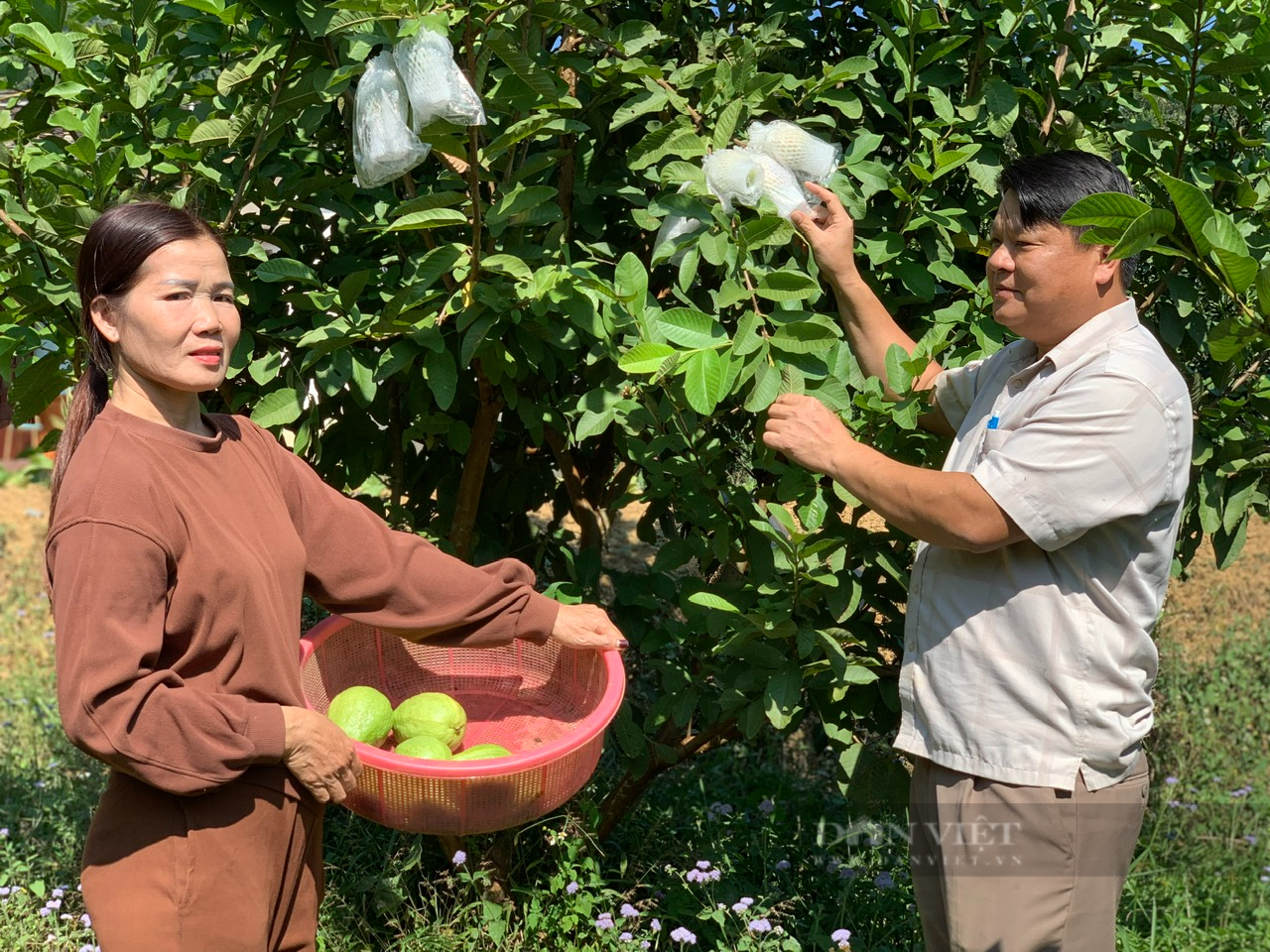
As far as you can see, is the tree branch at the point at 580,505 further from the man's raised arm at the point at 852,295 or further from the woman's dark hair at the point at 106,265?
the woman's dark hair at the point at 106,265

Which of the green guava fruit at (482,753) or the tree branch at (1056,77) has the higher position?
the tree branch at (1056,77)

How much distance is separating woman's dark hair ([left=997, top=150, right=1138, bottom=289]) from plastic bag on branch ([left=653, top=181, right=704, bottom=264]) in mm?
525

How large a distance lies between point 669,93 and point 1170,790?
107 inches

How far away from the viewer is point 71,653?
1.62m

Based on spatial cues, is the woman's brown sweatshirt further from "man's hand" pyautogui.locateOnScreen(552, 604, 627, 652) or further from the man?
the man

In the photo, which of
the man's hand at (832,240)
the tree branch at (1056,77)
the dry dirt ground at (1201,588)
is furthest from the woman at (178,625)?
the dry dirt ground at (1201,588)

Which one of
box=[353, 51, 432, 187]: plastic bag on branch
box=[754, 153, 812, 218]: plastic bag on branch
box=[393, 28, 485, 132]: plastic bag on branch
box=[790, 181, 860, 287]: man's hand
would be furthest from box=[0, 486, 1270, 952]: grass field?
box=[393, 28, 485, 132]: plastic bag on branch

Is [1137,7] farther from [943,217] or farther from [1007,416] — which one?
[1007,416]

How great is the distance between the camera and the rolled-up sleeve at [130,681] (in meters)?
1.61

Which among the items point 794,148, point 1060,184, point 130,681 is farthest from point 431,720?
point 1060,184

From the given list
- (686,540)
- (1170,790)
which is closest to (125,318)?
(686,540)

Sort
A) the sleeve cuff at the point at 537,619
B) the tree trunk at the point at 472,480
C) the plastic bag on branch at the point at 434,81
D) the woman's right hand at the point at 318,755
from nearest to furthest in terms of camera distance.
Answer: the woman's right hand at the point at 318,755
the plastic bag on branch at the point at 434,81
the sleeve cuff at the point at 537,619
the tree trunk at the point at 472,480

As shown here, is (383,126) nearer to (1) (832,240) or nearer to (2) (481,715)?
(1) (832,240)

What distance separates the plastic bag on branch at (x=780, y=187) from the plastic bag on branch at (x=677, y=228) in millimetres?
128
